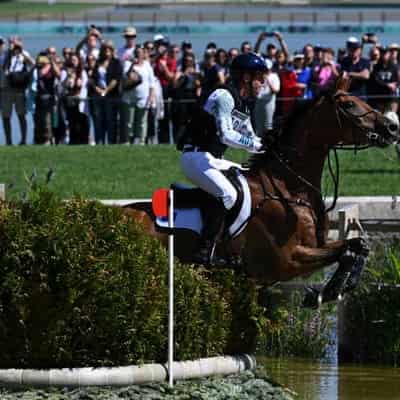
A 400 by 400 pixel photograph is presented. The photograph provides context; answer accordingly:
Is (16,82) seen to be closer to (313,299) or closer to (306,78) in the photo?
(306,78)

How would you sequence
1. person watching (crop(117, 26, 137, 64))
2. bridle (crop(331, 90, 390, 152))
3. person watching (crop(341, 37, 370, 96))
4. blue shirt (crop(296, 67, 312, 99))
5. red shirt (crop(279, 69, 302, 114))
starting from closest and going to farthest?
bridle (crop(331, 90, 390, 152)) < person watching (crop(341, 37, 370, 96)) < red shirt (crop(279, 69, 302, 114)) < blue shirt (crop(296, 67, 312, 99)) < person watching (crop(117, 26, 137, 64))

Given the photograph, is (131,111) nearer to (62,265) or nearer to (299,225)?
(299,225)

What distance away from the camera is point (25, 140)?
87.0 feet

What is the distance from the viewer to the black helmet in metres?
12.0

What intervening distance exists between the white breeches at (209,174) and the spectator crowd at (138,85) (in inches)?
468

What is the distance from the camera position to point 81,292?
9.73 metres

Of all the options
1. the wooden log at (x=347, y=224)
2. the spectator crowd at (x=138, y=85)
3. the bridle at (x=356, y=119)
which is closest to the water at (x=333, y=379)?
the wooden log at (x=347, y=224)

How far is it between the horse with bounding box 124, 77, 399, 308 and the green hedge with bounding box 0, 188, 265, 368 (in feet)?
5.49

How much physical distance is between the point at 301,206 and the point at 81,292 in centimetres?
308

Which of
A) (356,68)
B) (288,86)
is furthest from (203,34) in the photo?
(356,68)

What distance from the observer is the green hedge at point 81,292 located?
31.9 feet

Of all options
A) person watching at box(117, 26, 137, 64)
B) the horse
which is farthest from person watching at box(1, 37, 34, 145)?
the horse

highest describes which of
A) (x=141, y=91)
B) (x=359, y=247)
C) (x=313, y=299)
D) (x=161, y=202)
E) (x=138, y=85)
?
(x=161, y=202)

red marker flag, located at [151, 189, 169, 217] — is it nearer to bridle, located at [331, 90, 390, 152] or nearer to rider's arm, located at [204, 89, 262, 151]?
rider's arm, located at [204, 89, 262, 151]
